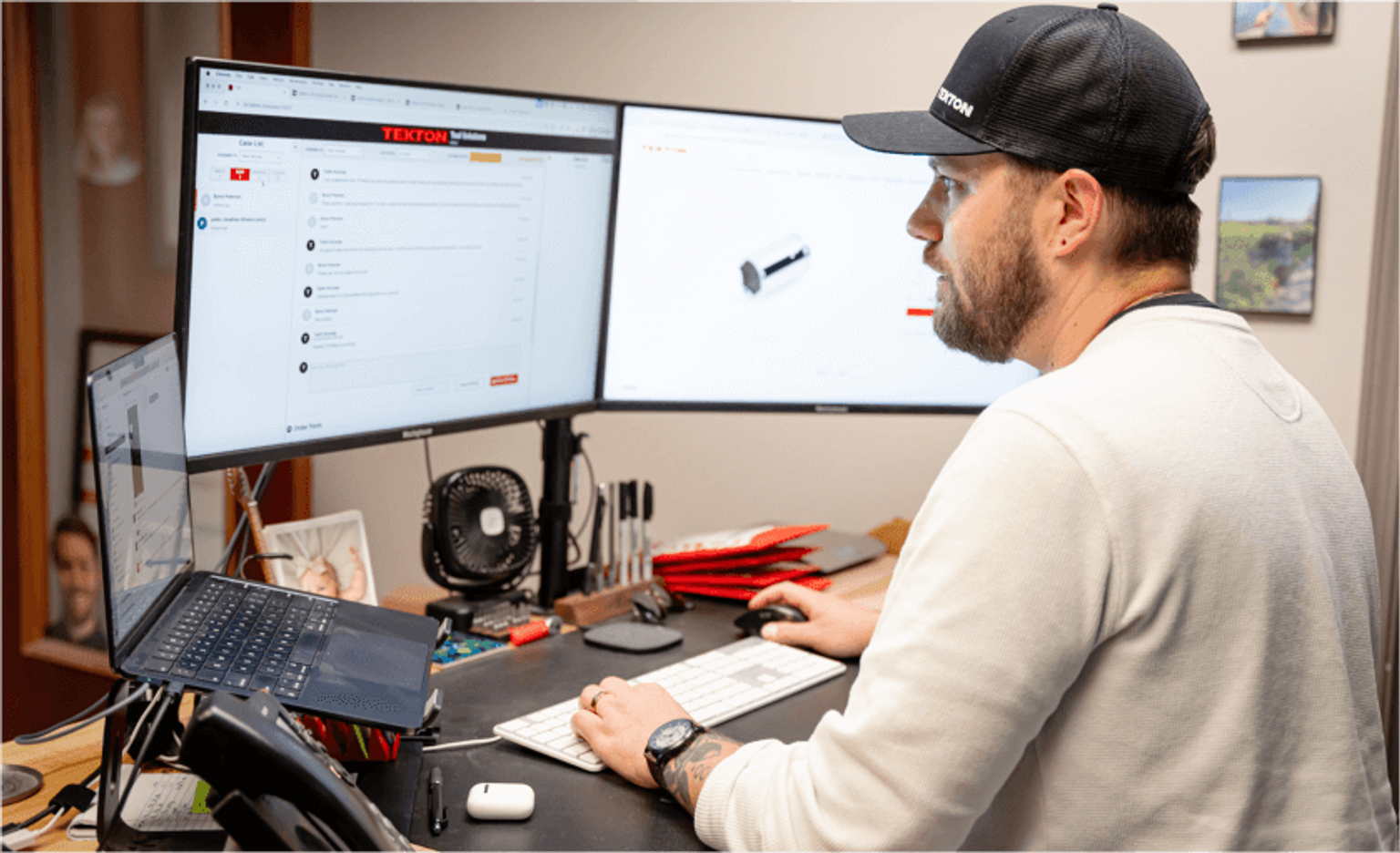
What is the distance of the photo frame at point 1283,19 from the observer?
1735 millimetres

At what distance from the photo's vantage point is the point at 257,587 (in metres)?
1.02

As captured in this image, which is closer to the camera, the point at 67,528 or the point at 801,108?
the point at 801,108

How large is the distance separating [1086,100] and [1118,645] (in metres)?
0.43

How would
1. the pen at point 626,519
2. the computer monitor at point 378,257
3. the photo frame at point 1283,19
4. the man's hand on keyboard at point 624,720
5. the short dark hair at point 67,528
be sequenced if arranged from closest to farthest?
the man's hand on keyboard at point 624,720 < the computer monitor at point 378,257 < the pen at point 626,519 < the photo frame at point 1283,19 < the short dark hair at point 67,528

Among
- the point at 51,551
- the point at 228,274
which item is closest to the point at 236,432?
the point at 228,274

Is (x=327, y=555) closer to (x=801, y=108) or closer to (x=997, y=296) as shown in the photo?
(x=997, y=296)

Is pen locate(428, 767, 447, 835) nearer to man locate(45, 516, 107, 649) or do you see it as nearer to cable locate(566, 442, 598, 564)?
cable locate(566, 442, 598, 564)

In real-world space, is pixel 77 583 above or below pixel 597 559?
below

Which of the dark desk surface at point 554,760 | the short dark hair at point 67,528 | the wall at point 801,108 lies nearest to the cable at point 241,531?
the dark desk surface at point 554,760

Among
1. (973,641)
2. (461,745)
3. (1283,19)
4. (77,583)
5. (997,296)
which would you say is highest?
(1283,19)

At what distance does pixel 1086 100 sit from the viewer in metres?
0.89

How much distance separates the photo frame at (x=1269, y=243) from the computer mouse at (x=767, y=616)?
99 centimetres

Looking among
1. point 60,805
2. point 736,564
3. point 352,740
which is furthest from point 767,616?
point 60,805

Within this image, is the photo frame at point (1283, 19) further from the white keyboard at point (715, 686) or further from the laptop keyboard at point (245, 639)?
the laptop keyboard at point (245, 639)
